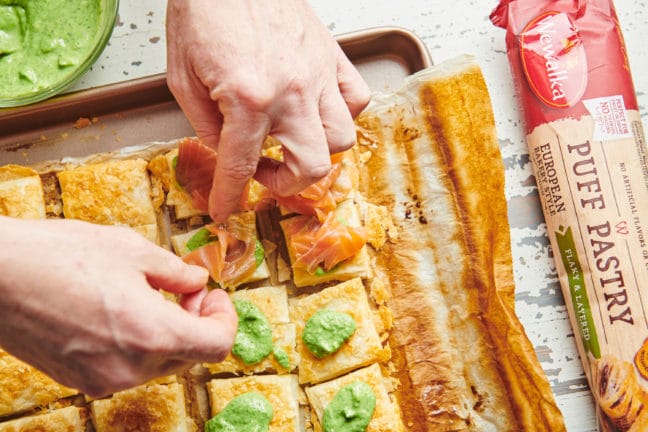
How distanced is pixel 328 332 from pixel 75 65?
1.71 m

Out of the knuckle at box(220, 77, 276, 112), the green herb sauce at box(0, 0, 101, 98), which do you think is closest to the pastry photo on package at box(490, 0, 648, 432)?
the knuckle at box(220, 77, 276, 112)

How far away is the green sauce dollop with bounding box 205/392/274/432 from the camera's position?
2.85m

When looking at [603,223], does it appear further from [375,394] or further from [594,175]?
[375,394]

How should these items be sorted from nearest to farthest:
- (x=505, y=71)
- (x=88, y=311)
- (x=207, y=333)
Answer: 1. (x=88, y=311)
2. (x=207, y=333)
3. (x=505, y=71)

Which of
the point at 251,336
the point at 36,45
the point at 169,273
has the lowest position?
the point at 251,336

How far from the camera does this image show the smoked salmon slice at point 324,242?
292 centimetres

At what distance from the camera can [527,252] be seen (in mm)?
3205

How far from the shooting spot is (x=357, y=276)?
306 cm

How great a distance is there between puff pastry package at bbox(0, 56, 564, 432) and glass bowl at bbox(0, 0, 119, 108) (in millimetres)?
325

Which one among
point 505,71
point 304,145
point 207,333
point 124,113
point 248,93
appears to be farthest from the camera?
point 505,71

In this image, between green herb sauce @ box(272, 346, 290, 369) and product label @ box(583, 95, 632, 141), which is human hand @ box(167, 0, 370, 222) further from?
product label @ box(583, 95, 632, 141)

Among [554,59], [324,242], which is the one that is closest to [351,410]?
[324,242]

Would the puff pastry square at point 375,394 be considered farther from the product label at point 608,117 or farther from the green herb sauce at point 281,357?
the product label at point 608,117

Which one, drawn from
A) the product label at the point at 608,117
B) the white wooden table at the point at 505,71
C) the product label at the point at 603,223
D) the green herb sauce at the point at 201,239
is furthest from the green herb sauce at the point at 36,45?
the product label at the point at 608,117
